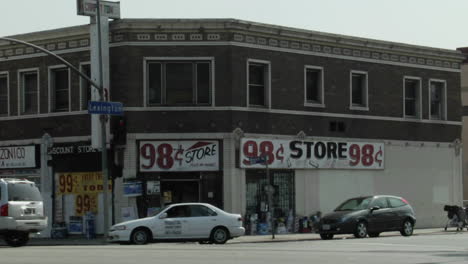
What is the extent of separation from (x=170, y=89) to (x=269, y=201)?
18.8 ft

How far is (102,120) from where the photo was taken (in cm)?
3241

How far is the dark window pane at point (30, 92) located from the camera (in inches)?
1500

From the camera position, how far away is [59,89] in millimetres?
37531

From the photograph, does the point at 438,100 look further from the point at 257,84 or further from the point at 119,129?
the point at 119,129

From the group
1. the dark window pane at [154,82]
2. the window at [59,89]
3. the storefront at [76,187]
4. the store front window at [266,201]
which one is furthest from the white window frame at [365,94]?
the window at [59,89]

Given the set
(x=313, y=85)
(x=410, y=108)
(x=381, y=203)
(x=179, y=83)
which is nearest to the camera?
(x=381, y=203)

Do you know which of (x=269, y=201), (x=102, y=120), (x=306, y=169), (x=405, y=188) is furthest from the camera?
(x=405, y=188)

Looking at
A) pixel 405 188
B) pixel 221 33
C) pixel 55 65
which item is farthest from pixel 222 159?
pixel 405 188

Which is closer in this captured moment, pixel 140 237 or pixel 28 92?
pixel 140 237

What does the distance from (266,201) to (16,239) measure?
37.4 feet

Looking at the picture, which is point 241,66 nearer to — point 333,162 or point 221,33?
point 221,33

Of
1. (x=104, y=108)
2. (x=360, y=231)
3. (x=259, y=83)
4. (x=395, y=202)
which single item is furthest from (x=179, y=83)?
(x=395, y=202)

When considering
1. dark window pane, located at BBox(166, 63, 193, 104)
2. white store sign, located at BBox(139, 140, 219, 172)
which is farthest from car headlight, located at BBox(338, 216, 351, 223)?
dark window pane, located at BBox(166, 63, 193, 104)

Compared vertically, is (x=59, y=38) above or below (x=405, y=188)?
above
